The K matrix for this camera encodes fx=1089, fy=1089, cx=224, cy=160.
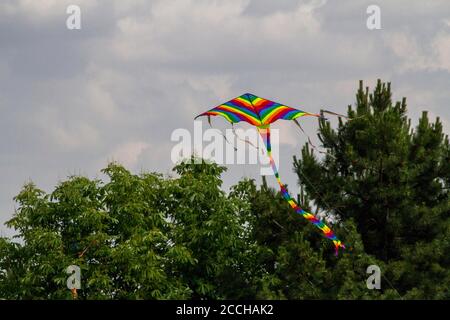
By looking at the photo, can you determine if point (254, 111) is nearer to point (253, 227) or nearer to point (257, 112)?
point (257, 112)

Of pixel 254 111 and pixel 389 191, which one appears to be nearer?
pixel 254 111

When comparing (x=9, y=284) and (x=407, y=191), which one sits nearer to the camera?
(x=407, y=191)

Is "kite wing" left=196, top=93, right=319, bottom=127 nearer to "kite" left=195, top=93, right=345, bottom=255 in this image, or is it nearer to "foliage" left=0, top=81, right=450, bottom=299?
"kite" left=195, top=93, right=345, bottom=255

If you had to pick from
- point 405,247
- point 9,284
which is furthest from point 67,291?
point 405,247

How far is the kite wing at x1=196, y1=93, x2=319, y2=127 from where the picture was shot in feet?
78.6

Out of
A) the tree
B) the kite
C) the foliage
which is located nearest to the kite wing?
the kite

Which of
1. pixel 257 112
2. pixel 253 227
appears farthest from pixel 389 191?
pixel 257 112

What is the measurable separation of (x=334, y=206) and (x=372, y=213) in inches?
42.5

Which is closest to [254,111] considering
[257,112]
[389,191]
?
[257,112]

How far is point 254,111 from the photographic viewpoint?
956 inches

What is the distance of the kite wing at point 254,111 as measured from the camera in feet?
78.6
